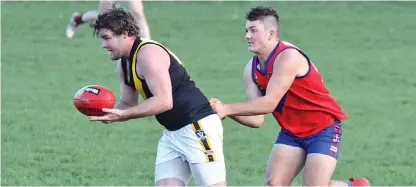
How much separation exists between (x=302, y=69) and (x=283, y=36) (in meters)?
14.1

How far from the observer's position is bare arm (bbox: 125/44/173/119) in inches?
312

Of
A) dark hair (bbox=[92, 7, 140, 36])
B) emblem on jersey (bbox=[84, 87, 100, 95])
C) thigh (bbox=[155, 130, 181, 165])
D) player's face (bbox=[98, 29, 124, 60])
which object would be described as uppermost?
dark hair (bbox=[92, 7, 140, 36])

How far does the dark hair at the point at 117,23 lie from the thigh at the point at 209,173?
113cm

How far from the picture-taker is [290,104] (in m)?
8.82

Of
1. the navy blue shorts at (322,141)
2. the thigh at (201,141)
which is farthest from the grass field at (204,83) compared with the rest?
the thigh at (201,141)

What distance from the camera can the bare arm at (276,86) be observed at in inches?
328

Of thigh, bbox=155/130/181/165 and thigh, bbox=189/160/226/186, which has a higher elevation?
thigh, bbox=155/130/181/165

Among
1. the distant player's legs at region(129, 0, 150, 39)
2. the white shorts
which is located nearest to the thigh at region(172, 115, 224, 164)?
the white shorts

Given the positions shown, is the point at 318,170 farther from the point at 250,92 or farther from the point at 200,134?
the point at 200,134

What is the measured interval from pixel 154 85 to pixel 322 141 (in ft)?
5.34

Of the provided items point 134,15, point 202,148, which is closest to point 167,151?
point 202,148

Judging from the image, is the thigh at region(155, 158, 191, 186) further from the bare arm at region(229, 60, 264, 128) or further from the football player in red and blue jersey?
the bare arm at region(229, 60, 264, 128)

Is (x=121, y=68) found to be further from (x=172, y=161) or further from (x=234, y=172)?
(x=234, y=172)

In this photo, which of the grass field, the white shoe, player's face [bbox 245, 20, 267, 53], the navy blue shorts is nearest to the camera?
player's face [bbox 245, 20, 267, 53]
